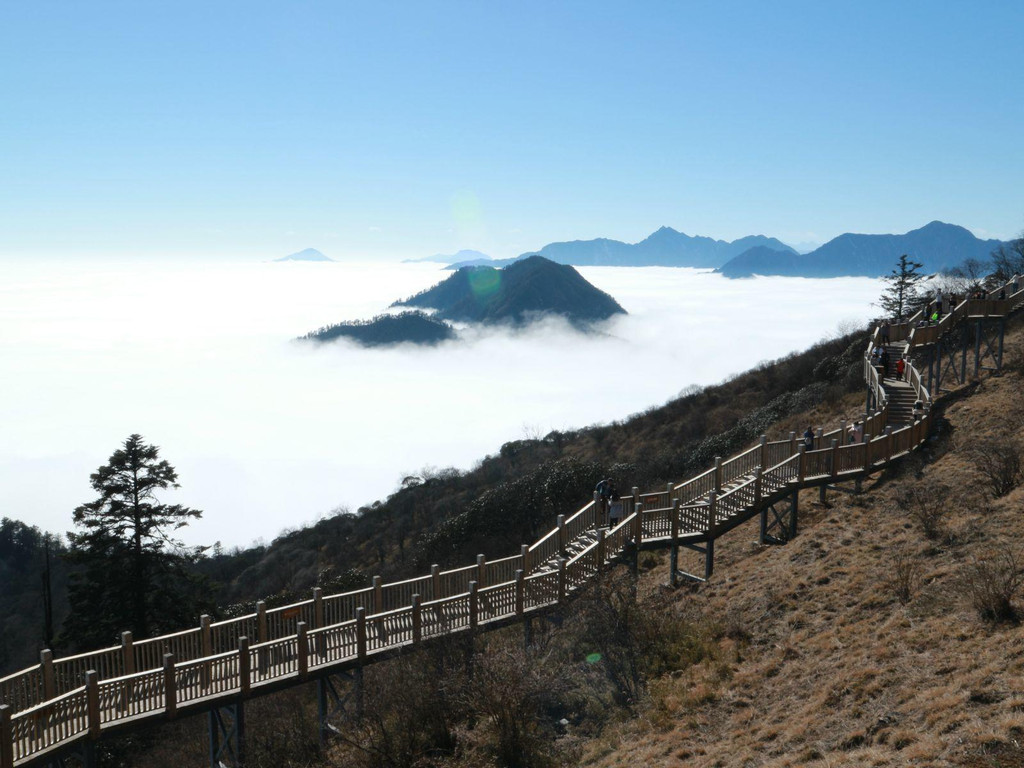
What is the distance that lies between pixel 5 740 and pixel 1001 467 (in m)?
20.1

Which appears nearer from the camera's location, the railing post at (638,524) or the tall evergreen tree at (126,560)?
the railing post at (638,524)

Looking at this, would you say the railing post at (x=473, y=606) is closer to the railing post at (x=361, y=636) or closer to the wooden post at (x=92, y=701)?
the railing post at (x=361, y=636)

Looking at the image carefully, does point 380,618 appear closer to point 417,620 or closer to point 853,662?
point 417,620

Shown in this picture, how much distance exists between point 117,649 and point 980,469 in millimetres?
18856

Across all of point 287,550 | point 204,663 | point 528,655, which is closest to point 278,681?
point 204,663

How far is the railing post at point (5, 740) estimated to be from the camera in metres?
11.1

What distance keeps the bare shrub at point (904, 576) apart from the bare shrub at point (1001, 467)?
3.71 m

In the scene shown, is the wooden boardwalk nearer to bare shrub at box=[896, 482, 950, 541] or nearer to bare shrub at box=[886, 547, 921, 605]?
bare shrub at box=[896, 482, 950, 541]

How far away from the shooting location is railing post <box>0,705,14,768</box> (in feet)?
36.3

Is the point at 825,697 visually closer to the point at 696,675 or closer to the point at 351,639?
the point at 696,675

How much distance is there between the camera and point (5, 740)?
11109 mm

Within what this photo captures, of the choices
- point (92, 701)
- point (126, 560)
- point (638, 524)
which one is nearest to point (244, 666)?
point (92, 701)

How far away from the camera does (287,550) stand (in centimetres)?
5950

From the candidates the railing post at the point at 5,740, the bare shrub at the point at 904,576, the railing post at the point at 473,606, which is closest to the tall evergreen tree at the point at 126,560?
the railing post at the point at 5,740
